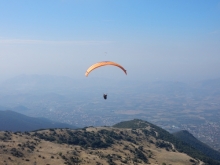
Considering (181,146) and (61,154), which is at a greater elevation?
(61,154)

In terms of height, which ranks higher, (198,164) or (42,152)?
(42,152)

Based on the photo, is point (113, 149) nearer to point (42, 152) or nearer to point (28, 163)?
point (42, 152)

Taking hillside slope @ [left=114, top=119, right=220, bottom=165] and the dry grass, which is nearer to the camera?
the dry grass

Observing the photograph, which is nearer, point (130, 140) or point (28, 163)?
point (28, 163)

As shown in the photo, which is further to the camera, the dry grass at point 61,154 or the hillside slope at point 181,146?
the hillside slope at point 181,146

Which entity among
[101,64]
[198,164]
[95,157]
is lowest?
[198,164]

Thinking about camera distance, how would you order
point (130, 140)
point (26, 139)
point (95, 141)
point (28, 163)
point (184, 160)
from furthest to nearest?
point (130, 140) → point (95, 141) → point (184, 160) → point (26, 139) → point (28, 163)

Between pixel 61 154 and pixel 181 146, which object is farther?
pixel 181 146

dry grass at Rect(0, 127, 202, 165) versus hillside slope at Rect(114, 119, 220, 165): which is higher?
dry grass at Rect(0, 127, 202, 165)

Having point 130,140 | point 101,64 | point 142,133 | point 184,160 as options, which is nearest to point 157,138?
point 142,133

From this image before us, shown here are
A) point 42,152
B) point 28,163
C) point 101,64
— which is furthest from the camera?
point 42,152

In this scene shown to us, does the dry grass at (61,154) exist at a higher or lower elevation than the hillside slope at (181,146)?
higher
